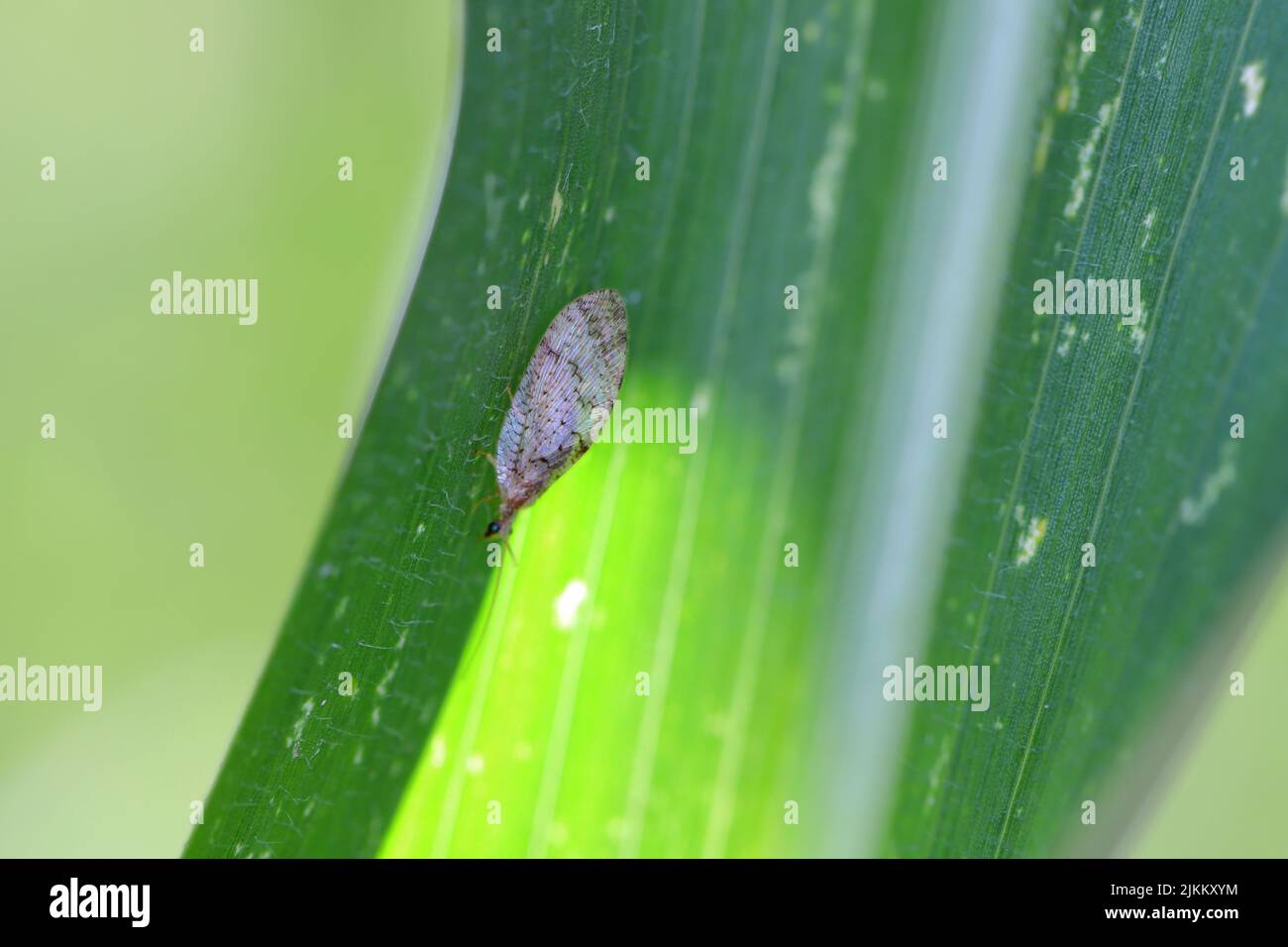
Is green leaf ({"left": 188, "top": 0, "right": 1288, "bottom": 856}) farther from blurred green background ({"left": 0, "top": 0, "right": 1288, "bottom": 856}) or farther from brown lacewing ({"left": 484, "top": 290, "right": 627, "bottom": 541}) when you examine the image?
blurred green background ({"left": 0, "top": 0, "right": 1288, "bottom": 856})

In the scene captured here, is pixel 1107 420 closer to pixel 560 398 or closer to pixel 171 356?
pixel 560 398

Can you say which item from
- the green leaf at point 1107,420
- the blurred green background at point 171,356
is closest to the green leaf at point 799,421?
the green leaf at point 1107,420

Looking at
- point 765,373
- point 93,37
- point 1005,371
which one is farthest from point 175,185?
point 1005,371

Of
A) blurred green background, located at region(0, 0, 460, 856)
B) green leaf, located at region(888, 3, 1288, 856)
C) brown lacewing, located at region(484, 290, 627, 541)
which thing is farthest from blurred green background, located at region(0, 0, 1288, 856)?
green leaf, located at region(888, 3, 1288, 856)

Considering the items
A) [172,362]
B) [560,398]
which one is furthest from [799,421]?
[172,362]

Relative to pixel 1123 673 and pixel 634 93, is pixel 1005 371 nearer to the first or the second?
pixel 1123 673

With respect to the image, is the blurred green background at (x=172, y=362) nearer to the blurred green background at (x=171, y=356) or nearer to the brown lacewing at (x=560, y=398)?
the blurred green background at (x=171, y=356)

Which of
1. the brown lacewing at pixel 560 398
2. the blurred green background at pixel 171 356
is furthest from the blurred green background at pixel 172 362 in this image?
the brown lacewing at pixel 560 398

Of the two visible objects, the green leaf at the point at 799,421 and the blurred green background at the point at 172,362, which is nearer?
the green leaf at the point at 799,421
